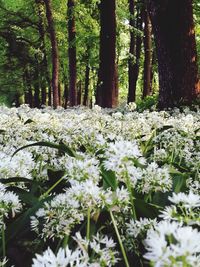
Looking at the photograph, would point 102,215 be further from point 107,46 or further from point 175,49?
point 107,46

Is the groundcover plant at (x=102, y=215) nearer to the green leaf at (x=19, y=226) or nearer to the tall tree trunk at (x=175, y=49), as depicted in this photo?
the green leaf at (x=19, y=226)

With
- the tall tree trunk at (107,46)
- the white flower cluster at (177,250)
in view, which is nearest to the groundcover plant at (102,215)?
the white flower cluster at (177,250)

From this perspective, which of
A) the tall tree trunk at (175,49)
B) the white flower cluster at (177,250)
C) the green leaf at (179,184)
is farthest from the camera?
the tall tree trunk at (175,49)

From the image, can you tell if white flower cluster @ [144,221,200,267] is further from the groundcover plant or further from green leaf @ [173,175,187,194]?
green leaf @ [173,175,187,194]

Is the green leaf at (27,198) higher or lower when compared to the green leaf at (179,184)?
lower

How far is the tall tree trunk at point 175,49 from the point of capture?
7016 millimetres

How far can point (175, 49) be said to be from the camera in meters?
7.14

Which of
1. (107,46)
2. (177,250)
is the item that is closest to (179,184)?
(177,250)

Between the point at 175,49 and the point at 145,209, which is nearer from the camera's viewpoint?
the point at 145,209

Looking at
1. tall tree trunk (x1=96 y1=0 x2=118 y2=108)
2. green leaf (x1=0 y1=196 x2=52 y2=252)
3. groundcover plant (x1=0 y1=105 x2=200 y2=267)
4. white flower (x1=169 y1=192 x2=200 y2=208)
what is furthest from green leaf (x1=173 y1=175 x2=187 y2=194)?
tall tree trunk (x1=96 y1=0 x2=118 y2=108)

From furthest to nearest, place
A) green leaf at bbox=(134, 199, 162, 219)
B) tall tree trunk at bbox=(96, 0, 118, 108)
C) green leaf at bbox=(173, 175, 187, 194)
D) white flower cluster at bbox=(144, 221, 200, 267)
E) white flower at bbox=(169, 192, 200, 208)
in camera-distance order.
A: tall tree trunk at bbox=(96, 0, 118, 108) < green leaf at bbox=(173, 175, 187, 194) < green leaf at bbox=(134, 199, 162, 219) < white flower at bbox=(169, 192, 200, 208) < white flower cluster at bbox=(144, 221, 200, 267)

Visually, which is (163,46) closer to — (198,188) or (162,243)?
(198,188)

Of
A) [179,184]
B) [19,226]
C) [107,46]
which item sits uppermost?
[107,46]

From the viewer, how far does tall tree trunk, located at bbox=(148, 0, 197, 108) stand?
23.0ft
